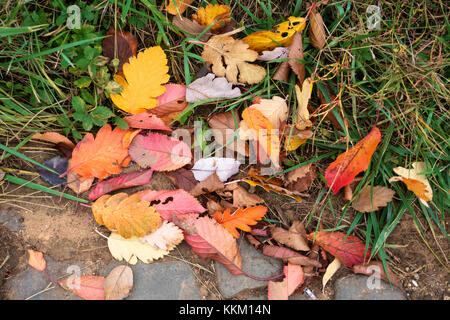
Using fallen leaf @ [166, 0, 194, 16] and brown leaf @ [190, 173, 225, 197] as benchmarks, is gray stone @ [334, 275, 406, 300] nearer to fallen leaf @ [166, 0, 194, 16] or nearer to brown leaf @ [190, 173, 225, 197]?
brown leaf @ [190, 173, 225, 197]

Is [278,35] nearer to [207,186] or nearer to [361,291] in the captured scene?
[207,186]

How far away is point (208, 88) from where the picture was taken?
210 centimetres

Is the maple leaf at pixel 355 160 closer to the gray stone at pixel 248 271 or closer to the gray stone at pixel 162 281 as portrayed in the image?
the gray stone at pixel 248 271

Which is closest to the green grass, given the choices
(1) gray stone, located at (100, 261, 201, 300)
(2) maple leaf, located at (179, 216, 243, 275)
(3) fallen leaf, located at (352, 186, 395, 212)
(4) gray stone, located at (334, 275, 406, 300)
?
(3) fallen leaf, located at (352, 186, 395, 212)

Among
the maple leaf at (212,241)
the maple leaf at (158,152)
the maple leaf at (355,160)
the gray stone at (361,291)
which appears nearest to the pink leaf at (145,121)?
the maple leaf at (158,152)

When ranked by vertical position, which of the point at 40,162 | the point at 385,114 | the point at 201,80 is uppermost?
the point at 201,80

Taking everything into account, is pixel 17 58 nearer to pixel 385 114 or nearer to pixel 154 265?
pixel 154 265

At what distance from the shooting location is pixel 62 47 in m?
1.94

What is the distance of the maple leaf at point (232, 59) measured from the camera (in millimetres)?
2072

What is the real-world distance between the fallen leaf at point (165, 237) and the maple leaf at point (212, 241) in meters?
0.04

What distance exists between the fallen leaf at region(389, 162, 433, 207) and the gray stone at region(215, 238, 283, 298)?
0.79 meters

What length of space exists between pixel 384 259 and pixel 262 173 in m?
0.79

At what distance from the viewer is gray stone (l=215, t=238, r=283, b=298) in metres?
1.97
